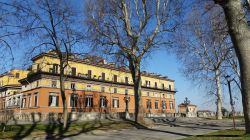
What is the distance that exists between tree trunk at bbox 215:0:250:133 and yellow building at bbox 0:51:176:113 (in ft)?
99.2

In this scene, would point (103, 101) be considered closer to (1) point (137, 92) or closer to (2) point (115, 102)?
(2) point (115, 102)

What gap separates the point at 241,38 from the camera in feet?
29.8

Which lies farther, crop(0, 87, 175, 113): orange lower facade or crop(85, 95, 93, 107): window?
crop(85, 95, 93, 107): window

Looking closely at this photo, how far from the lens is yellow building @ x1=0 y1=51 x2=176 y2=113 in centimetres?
4731

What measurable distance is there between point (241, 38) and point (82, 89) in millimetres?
46662

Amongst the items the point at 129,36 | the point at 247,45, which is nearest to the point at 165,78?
the point at 129,36

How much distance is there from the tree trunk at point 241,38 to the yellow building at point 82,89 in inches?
1190

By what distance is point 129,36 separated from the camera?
2300 cm

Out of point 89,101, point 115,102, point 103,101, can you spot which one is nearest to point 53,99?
→ point 89,101

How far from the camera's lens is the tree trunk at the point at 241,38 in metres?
8.90

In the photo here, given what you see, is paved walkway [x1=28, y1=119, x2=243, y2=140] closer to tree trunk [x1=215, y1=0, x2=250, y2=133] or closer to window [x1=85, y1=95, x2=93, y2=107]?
tree trunk [x1=215, y1=0, x2=250, y2=133]

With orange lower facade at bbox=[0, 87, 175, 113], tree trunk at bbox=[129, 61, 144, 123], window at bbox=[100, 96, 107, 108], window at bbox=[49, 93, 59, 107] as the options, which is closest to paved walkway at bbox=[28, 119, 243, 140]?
tree trunk at bbox=[129, 61, 144, 123]

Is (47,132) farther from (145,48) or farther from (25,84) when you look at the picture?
(25,84)

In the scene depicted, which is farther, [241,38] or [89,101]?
[89,101]
